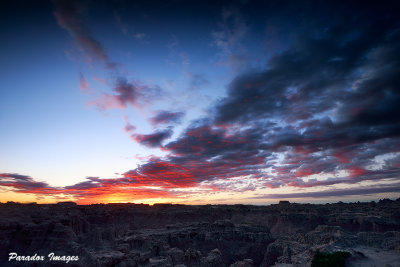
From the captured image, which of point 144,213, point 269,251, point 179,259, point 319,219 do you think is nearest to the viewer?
point 179,259

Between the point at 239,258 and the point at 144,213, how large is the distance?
6039cm

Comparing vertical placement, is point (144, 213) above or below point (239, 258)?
above

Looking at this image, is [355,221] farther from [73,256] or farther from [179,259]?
[73,256]

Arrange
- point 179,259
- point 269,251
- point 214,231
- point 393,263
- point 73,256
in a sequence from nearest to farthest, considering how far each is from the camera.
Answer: point 393,263
point 73,256
point 179,259
point 269,251
point 214,231

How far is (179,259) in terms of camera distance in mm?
42312

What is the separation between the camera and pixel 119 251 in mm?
39219

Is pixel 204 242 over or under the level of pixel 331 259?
under

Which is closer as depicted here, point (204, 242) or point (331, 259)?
point (331, 259)

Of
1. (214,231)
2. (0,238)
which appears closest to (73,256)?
(0,238)

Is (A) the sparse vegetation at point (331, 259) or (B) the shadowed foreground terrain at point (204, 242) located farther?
(B) the shadowed foreground terrain at point (204, 242)

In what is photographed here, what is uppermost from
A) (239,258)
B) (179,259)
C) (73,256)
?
(73,256)

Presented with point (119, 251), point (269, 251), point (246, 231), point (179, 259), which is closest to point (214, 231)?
point (246, 231)

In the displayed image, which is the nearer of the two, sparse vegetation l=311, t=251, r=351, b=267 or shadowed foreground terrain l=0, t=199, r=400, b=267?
sparse vegetation l=311, t=251, r=351, b=267

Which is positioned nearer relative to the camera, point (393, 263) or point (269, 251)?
point (393, 263)
